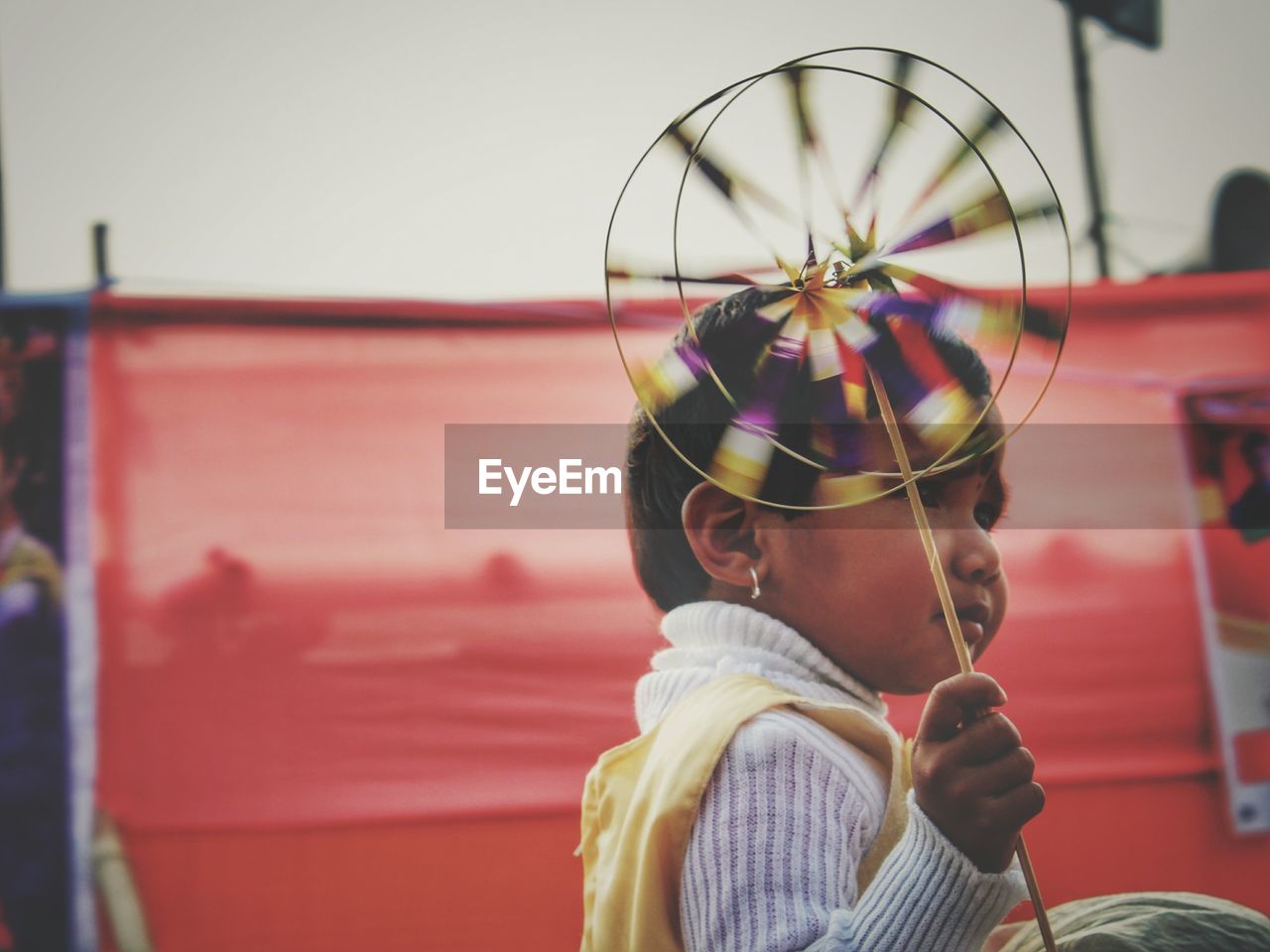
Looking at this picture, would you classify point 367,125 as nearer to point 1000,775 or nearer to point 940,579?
point 940,579

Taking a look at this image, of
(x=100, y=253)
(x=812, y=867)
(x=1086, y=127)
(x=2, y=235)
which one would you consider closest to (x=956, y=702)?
(x=812, y=867)

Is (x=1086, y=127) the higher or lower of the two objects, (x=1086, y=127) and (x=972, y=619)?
the higher

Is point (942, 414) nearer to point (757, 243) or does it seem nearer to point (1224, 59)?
point (757, 243)

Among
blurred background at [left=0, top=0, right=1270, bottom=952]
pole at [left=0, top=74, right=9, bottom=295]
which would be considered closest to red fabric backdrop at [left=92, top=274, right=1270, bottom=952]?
blurred background at [left=0, top=0, right=1270, bottom=952]

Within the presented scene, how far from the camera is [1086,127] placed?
1.25m

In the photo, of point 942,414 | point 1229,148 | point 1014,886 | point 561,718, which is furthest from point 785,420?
point 1229,148

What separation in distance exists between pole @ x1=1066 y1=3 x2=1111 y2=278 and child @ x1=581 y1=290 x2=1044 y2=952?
50 cm

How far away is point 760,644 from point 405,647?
1.58 ft

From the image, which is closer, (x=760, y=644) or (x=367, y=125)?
(x=760, y=644)

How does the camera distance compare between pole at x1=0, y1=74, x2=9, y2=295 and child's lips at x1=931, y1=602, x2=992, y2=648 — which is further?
pole at x1=0, y1=74, x2=9, y2=295

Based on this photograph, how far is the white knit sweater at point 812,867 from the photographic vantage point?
2.27 ft

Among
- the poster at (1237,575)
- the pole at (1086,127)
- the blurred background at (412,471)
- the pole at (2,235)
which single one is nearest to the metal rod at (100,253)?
the blurred background at (412,471)

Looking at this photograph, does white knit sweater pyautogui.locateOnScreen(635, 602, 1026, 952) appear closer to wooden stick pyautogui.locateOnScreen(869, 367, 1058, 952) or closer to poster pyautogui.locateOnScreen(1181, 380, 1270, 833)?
wooden stick pyautogui.locateOnScreen(869, 367, 1058, 952)

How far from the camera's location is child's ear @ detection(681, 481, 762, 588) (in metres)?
0.86
